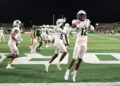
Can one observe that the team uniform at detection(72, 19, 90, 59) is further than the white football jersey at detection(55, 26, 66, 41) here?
No

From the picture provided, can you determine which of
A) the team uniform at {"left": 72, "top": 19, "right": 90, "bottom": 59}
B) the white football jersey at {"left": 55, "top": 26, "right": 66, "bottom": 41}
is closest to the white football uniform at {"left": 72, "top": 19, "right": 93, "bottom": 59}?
the team uniform at {"left": 72, "top": 19, "right": 90, "bottom": 59}

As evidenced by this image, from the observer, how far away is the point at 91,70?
753 cm

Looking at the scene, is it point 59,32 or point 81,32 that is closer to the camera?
point 81,32

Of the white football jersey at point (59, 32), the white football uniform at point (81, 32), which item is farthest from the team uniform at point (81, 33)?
the white football jersey at point (59, 32)

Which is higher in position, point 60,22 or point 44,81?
point 60,22

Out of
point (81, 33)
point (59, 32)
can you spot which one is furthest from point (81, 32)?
point (59, 32)

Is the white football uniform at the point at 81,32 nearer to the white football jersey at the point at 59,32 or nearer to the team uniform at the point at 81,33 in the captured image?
the team uniform at the point at 81,33

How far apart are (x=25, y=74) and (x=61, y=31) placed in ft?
5.81

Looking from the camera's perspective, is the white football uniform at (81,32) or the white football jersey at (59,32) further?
the white football jersey at (59,32)

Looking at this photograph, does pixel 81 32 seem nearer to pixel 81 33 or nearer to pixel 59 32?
pixel 81 33

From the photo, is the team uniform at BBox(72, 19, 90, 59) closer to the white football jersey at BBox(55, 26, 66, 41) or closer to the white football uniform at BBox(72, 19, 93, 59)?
the white football uniform at BBox(72, 19, 93, 59)

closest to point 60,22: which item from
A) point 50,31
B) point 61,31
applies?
point 61,31

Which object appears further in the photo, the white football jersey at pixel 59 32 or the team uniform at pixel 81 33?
the white football jersey at pixel 59 32

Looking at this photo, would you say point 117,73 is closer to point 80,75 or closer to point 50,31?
point 80,75
